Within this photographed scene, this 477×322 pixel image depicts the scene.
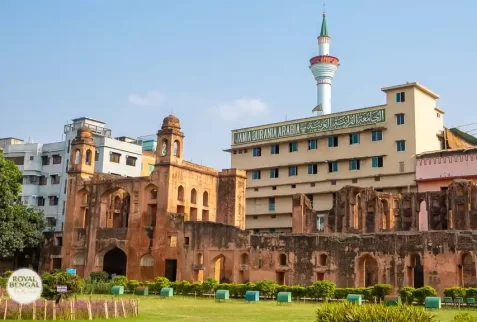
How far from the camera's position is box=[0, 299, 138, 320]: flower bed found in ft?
57.1

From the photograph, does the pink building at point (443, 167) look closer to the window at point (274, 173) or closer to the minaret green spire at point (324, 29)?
the window at point (274, 173)

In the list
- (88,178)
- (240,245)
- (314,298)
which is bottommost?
(314,298)

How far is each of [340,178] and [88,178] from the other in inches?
730

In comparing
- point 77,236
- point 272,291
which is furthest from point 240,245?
point 77,236

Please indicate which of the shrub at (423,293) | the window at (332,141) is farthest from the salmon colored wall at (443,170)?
the shrub at (423,293)

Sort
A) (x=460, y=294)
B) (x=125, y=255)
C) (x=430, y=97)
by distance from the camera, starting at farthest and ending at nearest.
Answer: (x=430, y=97), (x=125, y=255), (x=460, y=294)

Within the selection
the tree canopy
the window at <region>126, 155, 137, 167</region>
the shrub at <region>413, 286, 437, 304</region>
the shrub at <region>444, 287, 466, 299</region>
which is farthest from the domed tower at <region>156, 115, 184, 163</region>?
the shrub at <region>444, 287, 466, 299</region>

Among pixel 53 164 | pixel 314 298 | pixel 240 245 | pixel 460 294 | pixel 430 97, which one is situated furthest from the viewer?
pixel 53 164

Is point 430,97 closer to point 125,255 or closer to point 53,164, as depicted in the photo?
point 125,255

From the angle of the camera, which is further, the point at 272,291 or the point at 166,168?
the point at 166,168

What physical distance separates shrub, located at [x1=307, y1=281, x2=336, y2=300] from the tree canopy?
2116 centimetres

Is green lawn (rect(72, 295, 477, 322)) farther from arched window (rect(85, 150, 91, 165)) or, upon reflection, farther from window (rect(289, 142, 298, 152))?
window (rect(289, 142, 298, 152))

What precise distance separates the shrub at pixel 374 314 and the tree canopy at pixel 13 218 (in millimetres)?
31026

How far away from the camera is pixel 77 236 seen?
42.0 m
